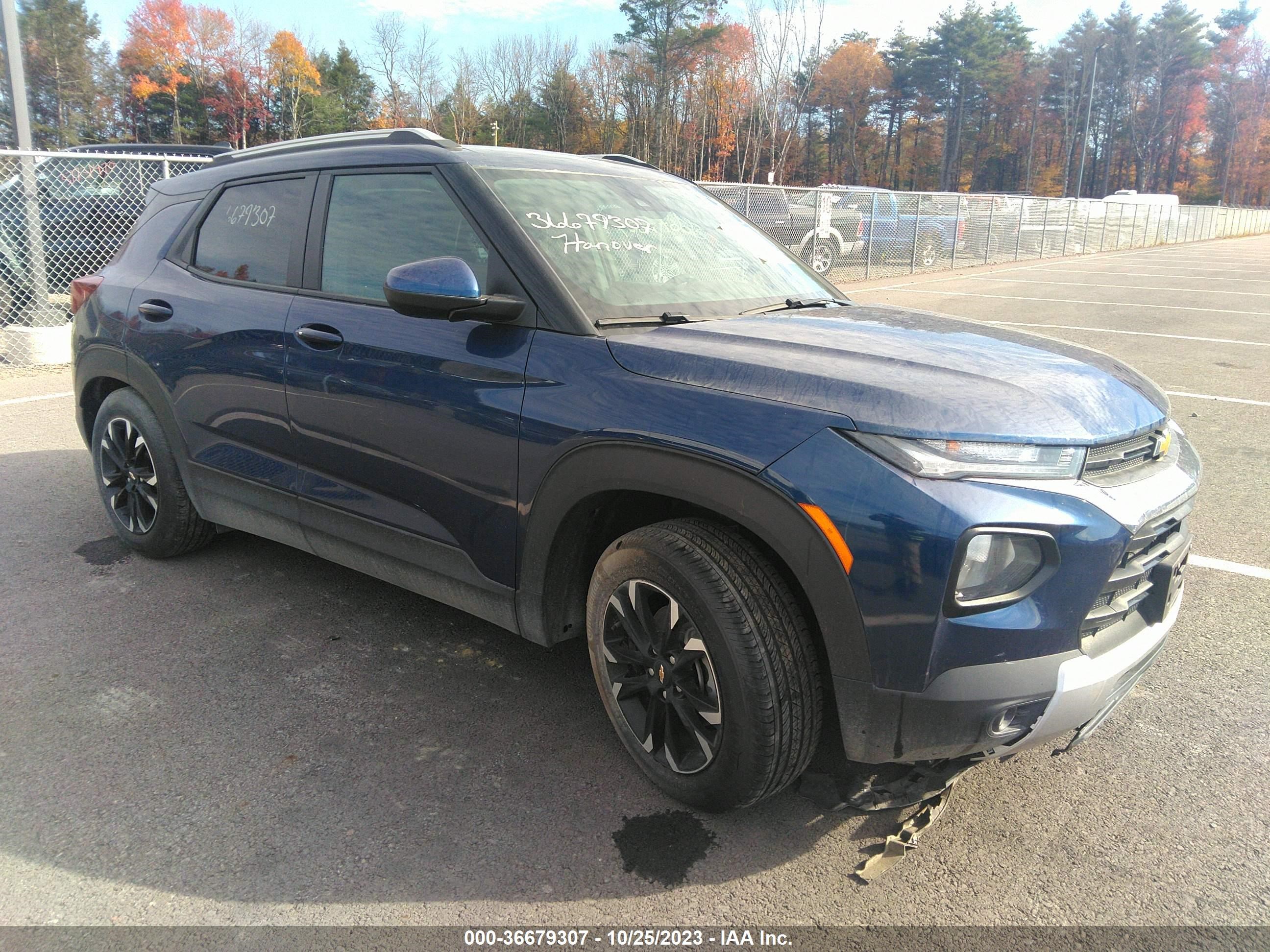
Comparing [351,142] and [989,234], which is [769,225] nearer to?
[989,234]

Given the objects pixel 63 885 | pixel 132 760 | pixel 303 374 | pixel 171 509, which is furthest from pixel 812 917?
pixel 171 509

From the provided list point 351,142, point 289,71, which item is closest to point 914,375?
point 351,142

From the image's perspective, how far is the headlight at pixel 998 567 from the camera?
1957 millimetres

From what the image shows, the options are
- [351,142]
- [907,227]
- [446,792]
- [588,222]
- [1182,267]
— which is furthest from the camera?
[1182,267]

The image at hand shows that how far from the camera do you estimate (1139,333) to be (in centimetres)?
1194

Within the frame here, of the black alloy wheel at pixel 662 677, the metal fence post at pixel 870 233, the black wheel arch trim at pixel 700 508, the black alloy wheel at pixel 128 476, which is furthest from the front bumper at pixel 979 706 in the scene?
the metal fence post at pixel 870 233

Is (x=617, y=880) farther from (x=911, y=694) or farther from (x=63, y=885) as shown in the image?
(x=63, y=885)

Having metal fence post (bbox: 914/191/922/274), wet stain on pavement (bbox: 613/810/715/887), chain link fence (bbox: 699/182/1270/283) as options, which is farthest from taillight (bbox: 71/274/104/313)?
metal fence post (bbox: 914/191/922/274)

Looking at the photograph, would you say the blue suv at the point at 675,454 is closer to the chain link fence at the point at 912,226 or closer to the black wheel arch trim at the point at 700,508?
the black wheel arch trim at the point at 700,508

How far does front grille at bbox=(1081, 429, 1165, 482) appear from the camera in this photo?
7.18 feet

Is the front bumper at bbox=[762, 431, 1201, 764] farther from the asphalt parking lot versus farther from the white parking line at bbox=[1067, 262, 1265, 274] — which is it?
the white parking line at bbox=[1067, 262, 1265, 274]

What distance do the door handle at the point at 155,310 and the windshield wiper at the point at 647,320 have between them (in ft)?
7.04

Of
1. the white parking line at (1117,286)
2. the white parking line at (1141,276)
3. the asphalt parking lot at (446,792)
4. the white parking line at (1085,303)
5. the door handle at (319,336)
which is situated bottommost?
the asphalt parking lot at (446,792)

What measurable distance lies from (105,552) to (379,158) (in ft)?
8.13
